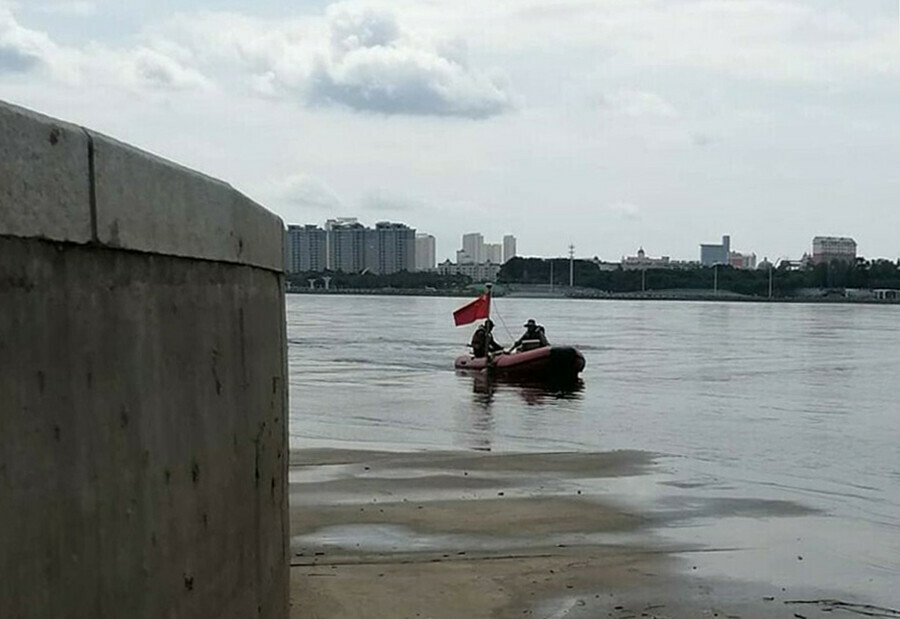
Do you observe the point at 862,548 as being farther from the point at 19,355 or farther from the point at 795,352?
the point at 795,352

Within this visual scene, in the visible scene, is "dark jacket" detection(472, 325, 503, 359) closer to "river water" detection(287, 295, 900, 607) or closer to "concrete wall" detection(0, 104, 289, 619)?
"river water" detection(287, 295, 900, 607)

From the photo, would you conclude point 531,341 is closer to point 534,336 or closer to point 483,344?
point 534,336

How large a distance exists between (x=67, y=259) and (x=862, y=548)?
10.3m

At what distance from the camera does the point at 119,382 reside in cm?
376

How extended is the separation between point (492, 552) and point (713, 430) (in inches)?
550

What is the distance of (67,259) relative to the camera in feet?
11.2

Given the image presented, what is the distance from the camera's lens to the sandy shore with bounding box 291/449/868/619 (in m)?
9.03

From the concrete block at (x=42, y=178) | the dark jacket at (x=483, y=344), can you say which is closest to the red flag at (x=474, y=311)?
the dark jacket at (x=483, y=344)

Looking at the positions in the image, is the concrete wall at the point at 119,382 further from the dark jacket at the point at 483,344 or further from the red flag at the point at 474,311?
the dark jacket at the point at 483,344

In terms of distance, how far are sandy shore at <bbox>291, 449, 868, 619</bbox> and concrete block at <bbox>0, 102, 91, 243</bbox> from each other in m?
5.22

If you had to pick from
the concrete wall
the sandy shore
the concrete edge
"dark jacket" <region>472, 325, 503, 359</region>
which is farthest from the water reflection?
the concrete edge

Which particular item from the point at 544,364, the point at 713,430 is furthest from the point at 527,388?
the point at 713,430

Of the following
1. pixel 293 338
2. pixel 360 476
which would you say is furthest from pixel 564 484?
pixel 293 338

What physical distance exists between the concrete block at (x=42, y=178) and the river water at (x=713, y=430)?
8027 millimetres
